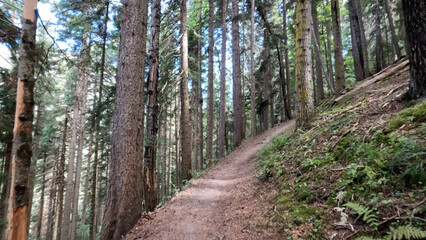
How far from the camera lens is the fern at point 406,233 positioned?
1.90 m

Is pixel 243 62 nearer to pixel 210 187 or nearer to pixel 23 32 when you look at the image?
pixel 210 187

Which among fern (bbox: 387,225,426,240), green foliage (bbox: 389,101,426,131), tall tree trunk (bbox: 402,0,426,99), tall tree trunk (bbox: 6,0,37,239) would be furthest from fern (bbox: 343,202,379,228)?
tall tree trunk (bbox: 6,0,37,239)

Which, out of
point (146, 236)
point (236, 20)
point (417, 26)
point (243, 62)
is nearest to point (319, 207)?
point (146, 236)

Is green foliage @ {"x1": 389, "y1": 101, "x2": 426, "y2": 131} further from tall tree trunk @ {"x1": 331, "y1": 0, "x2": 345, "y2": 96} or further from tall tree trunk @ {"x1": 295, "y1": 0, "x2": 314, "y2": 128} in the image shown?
tall tree trunk @ {"x1": 331, "y1": 0, "x2": 345, "y2": 96}

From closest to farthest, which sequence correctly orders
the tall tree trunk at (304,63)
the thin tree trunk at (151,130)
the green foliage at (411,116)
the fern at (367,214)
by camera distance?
the fern at (367,214) < the green foliage at (411,116) < the tall tree trunk at (304,63) < the thin tree trunk at (151,130)

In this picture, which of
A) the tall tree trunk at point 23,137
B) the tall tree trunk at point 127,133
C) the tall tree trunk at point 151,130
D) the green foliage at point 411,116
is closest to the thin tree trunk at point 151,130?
the tall tree trunk at point 151,130

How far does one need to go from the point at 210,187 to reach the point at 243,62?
2015 cm

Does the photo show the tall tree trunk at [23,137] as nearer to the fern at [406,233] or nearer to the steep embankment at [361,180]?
the steep embankment at [361,180]

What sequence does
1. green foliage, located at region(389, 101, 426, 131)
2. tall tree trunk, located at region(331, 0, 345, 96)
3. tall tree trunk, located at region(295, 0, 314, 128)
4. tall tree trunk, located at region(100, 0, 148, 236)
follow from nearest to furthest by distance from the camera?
green foliage, located at region(389, 101, 426, 131)
tall tree trunk, located at region(100, 0, 148, 236)
tall tree trunk, located at region(295, 0, 314, 128)
tall tree trunk, located at region(331, 0, 345, 96)

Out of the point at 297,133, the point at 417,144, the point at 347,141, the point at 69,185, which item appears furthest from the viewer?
the point at 69,185

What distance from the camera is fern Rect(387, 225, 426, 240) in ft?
6.25

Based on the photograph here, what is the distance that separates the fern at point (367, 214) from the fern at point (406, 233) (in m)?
0.24

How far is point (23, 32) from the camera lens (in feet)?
10.8

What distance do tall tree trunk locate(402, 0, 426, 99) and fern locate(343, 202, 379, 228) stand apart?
110 inches
